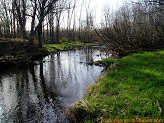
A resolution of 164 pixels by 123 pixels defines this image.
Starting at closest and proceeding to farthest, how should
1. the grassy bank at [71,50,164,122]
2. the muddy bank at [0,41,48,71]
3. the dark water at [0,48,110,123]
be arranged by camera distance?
the grassy bank at [71,50,164,122] < the dark water at [0,48,110,123] < the muddy bank at [0,41,48,71]

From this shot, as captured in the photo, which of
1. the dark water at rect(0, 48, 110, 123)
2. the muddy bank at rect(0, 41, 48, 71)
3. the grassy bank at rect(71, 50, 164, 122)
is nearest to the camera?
the grassy bank at rect(71, 50, 164, 122)

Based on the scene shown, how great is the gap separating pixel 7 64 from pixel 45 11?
45.8 feet

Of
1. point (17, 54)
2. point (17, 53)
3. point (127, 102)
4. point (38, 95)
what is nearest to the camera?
point (127, 102)

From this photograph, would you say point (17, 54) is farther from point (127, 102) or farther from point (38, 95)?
point (127, 102)

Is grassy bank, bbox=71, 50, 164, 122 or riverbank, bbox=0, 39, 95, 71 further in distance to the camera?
riverbank, bbox=0, 39, 95, 71

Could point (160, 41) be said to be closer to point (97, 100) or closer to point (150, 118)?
point (97, 100)

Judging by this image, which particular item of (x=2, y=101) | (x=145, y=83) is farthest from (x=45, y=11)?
(x=145, y=83)

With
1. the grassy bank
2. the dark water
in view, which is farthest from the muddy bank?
the grassy bank

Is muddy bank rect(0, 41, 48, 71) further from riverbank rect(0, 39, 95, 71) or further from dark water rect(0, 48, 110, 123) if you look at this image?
dark water rect(0, 48, 110, 123)

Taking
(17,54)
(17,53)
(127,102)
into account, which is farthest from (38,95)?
(17,53)

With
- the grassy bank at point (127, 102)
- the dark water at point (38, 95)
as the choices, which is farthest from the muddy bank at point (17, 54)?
the grassy bank at point (127, 102)

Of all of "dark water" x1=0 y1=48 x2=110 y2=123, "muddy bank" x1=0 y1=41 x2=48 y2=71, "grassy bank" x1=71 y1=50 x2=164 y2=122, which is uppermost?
"muddy bank" x1=0 y1=41 x2=48 y2=71

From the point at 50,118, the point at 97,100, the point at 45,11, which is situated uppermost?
the point at 45,11

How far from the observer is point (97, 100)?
7348 mm
